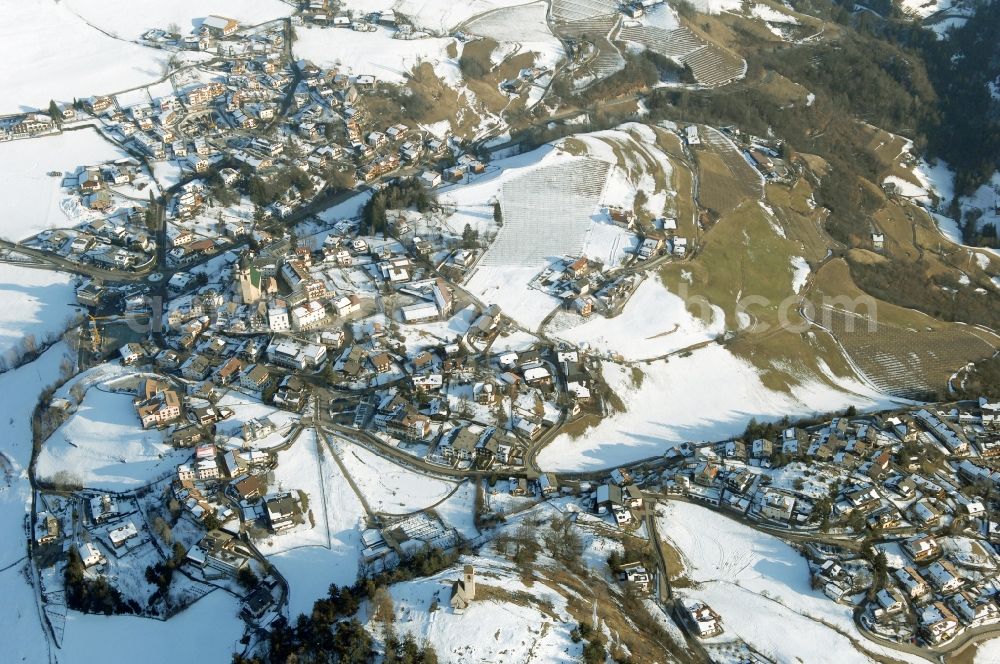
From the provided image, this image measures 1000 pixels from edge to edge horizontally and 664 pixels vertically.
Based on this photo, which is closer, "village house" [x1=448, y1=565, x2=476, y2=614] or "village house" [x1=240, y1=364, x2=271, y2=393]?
"village house" [x1=448, y1=565, x2=476, y2=614]

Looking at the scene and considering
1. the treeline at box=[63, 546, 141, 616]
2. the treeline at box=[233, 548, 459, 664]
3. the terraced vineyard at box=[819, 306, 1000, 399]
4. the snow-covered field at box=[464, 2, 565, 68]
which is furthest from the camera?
the snow-covered field at box=[464, 2, 565, 68]

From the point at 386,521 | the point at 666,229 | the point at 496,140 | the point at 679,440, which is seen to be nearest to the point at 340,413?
the point at 386,521

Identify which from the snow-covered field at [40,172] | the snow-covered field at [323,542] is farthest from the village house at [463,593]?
the snow-covered field at [40,172]

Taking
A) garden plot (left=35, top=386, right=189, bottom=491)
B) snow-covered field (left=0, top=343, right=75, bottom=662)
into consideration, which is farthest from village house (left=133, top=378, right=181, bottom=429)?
snow-covered field (left=0, top=343, right=75, bottom=662)

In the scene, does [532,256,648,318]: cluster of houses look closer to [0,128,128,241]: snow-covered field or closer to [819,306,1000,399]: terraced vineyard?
[819,306,1000,399]: terraced vineyard

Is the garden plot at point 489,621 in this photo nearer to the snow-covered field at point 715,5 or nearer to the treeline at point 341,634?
the treeline at point 341,634

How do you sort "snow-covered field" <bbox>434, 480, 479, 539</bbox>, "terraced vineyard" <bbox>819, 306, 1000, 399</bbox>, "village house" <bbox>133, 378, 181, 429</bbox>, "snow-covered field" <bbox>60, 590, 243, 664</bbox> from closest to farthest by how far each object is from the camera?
1. "snow-covered field" <bbox>60, 590, 243, 664</bbox>
2. "snow-covered field" <bbox>434, 480, 479, 539</bbox>
3. "village house" <bbox>133, 378, 181, 429</bbox>
4. "terraced vineyard" <bbox>819, 306, 1000, 399</bbox>

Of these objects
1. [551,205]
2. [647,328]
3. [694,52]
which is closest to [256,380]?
[647,328]
